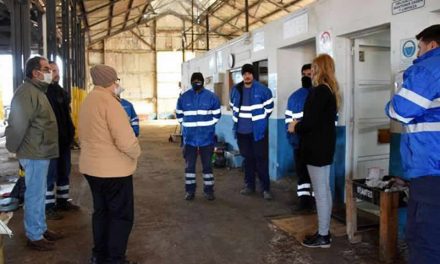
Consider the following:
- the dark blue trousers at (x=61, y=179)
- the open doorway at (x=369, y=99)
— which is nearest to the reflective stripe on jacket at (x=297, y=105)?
the open doorway at (x=369, y=99)

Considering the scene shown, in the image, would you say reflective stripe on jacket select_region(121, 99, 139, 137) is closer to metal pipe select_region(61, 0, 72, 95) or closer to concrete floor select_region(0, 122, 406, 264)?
concrete floor select_region(0, 122, 406, 264)

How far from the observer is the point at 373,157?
4.67m

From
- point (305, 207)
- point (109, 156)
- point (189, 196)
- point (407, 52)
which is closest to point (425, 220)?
point (407, 52)

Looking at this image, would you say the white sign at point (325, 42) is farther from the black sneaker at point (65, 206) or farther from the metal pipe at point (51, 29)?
the metal pipe at point (51, 29)

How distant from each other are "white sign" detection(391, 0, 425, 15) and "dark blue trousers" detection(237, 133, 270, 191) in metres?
2.19

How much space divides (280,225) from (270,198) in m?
1.03

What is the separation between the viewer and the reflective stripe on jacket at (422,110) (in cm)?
210

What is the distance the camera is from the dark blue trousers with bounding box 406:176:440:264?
214 cm

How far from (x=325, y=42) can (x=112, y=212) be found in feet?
10.2

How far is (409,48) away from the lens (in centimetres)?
339

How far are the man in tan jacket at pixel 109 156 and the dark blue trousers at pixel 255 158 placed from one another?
96.1 inches

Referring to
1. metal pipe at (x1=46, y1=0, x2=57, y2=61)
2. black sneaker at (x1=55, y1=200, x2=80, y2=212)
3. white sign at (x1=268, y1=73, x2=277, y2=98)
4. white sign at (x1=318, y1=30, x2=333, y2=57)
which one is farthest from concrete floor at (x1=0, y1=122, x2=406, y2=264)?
metal pipe at (x1=46, y1=0, x2=57, y2=61)

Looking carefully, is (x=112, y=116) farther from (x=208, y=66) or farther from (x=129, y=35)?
(x=129, y=35)

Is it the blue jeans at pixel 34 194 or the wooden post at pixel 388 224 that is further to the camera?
the blue jeans at pixel 34 194
